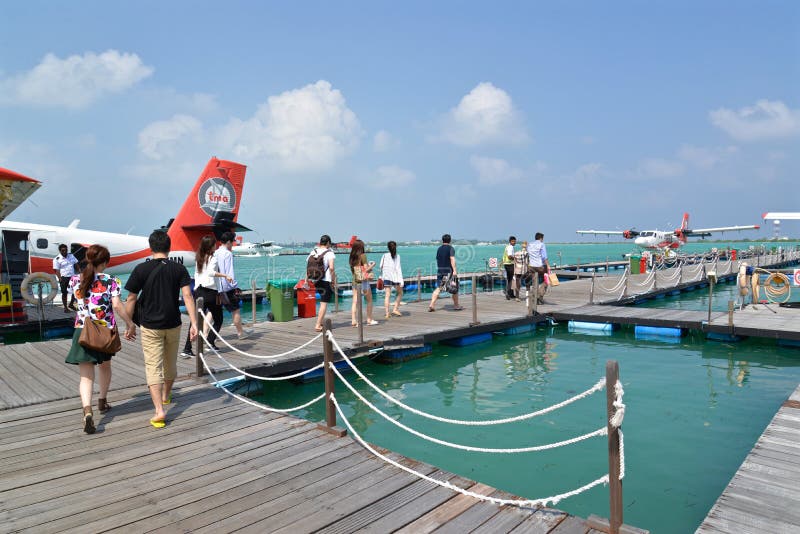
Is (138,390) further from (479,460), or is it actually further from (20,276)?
(20,276)

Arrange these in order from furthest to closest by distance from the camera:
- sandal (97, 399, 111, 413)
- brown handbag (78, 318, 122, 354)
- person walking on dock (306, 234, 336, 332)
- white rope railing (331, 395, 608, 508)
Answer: person walking on dock (306, 234, 336, 332), sandal (97, 399, 111, 413), brown handbag (78, 318, 122, 354), white rope railing (331, 395, 608, 508)

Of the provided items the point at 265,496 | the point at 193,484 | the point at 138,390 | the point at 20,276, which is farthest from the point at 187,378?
the point at 20,276

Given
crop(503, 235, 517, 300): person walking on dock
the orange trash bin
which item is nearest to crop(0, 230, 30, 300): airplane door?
the orange trash bin

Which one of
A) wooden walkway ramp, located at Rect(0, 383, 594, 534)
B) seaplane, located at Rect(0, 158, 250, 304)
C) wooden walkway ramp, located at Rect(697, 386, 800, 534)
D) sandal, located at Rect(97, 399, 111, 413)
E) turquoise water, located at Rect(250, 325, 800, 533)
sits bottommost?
turquoise water, located at Rect(250, 325, 800, 533)

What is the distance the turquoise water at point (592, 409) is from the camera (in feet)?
17.7

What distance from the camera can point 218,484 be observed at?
4.12 m

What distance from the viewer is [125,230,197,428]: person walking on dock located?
5.34 metres

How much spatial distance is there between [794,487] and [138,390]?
7837 mm

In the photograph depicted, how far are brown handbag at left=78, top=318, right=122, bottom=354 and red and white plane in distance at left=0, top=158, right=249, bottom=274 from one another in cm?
1459

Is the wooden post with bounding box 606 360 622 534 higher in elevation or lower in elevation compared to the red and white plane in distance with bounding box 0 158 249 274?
lower

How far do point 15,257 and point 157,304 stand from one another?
16997 millimetres

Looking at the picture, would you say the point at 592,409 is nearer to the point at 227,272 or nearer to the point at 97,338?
the point at 227,272

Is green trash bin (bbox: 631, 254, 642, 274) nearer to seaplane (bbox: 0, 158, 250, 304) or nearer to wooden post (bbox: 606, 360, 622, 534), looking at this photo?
seaplane (bbox: 0, 158, 250, 304)

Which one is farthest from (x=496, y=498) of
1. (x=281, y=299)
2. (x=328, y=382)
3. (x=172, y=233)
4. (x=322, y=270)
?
(x=172, y=233)
